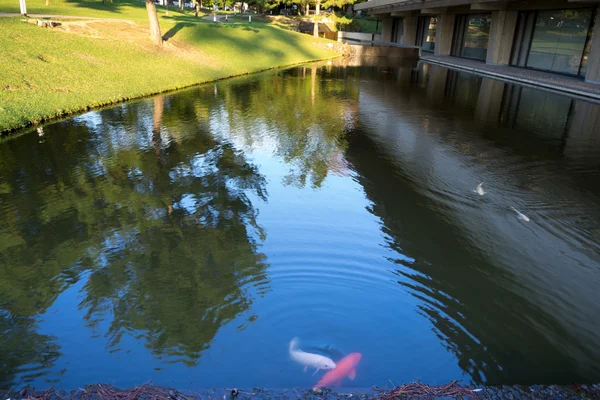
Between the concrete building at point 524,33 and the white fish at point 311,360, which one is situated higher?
the concrete building at point 524,33

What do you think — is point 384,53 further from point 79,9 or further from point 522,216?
point 522,216

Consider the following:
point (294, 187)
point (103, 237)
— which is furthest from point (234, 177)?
point (103, 237)

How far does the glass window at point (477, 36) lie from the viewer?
29812mm

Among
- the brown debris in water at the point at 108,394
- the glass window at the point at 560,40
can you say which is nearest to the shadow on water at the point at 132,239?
the brown debris in water at the point at 108,394

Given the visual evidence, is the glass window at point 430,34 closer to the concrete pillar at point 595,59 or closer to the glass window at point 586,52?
the glass window at point 586,52

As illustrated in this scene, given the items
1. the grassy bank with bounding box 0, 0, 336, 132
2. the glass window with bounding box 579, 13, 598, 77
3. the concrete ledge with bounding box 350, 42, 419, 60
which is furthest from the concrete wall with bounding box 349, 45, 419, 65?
the glass window with bounding box 579, 13, 598, 77

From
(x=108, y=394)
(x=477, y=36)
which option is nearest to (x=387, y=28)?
(x=477, y=36)

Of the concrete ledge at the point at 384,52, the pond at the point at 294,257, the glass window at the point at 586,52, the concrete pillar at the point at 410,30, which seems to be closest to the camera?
the pond at the point at 294,257

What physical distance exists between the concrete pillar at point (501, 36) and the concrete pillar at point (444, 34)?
26.0 feet

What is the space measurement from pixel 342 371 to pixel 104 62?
17.8 meters

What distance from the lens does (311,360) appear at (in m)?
3.88

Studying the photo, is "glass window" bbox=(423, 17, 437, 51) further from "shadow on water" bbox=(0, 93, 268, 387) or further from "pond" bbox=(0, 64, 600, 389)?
"shadow on water" bbox=(0, 93, 268, 387)

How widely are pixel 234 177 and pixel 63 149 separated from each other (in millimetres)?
4038

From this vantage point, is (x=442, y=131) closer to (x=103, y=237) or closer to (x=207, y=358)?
(x=103, y=237)
